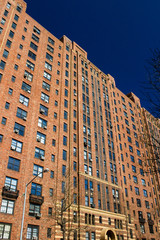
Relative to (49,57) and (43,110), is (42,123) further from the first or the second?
(49,57)

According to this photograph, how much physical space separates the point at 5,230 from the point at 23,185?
6776 millimetres

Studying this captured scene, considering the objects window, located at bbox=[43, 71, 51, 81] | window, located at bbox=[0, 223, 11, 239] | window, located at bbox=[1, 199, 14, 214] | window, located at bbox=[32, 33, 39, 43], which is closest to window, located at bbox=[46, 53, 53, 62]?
window, located at bbox=[32, 33, 39, 43]

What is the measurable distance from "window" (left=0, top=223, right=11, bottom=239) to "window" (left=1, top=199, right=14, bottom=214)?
1.71 meters

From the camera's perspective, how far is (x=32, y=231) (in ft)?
107

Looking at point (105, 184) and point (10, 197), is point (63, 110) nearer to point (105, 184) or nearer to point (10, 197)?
point (105, 184)

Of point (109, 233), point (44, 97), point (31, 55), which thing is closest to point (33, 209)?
point (109, 233)

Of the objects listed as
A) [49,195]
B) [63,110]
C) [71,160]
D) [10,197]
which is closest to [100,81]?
[63,110]

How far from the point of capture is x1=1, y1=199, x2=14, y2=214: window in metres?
30.6

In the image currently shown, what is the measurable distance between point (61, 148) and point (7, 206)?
53.3 feet

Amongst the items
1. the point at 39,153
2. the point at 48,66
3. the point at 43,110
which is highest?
the point at 48,66

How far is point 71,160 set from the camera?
4528 cm

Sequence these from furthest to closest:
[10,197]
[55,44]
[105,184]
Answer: [55,44] < [105,184] < [10,197]

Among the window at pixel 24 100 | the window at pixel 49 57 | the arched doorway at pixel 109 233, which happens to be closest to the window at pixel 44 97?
the window at pixel 24 100

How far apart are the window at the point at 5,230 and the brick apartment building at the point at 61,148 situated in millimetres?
122
